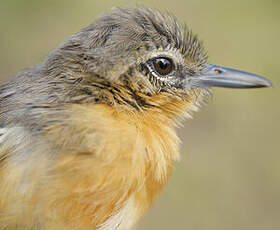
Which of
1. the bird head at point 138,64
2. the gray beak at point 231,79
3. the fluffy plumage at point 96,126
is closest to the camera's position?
the fluffy plumage at point 96,126

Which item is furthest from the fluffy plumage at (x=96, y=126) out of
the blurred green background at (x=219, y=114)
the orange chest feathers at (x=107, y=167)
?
the blurred green background at (x=219, y=114)

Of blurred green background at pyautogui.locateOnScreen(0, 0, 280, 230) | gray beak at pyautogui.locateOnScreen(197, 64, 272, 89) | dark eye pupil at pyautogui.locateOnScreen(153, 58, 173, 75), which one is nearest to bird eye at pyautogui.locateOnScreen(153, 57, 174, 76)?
dark eye pupil at pyautogui.locateOnScreen(153, 58, 173, 75)

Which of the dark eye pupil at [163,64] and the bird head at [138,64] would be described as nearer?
the bird head at [138,64]

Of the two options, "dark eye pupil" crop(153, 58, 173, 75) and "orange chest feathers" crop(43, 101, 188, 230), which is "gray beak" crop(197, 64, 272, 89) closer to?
"dark eye pupil" crop(153, 58, 173, 75)

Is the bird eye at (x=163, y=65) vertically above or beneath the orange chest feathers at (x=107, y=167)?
above

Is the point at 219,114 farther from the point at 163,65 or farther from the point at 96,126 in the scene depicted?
the point at 96,126

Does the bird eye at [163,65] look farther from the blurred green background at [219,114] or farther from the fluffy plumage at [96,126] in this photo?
the blurred green background at [219,114]

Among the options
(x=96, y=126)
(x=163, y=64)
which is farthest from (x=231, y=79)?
(x=96, y=126)
